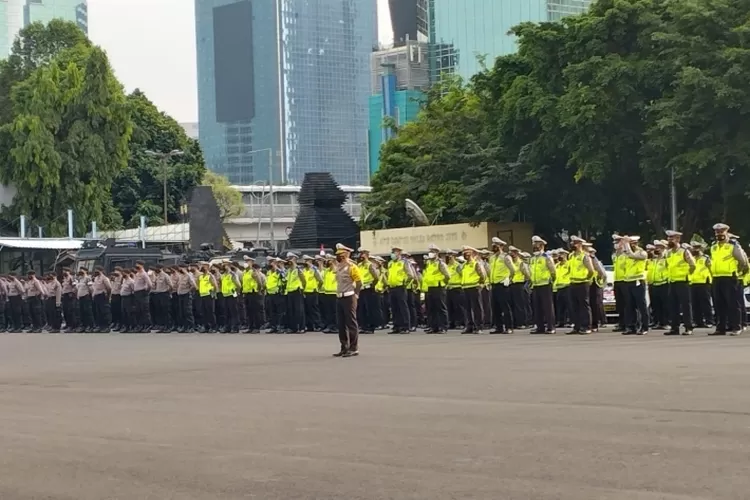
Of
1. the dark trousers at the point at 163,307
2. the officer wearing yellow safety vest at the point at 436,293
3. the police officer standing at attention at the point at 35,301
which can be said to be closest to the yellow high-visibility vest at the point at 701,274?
the officer wearing yellow safety vest at the point at 436,293

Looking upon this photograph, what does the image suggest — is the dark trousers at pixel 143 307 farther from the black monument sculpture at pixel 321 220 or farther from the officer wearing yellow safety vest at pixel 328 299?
the black monument sculpture at pixel 321 220

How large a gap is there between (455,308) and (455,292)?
55 cm

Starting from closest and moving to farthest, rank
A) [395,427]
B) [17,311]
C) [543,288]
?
1. [395,427]
2. [543,288]
3. [17,311]

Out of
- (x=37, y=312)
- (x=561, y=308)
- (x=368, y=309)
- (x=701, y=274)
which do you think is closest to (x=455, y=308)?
(x=368, y=309)

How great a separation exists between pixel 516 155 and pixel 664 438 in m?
35.7

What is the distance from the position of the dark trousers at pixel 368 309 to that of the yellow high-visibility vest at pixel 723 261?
8879 millimetres

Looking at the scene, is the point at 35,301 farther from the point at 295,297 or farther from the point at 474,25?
the point at 474,25

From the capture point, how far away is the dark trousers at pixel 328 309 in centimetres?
2943

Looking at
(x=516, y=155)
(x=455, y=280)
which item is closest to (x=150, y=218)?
(x=516, y=155)

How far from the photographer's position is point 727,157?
3553 cm

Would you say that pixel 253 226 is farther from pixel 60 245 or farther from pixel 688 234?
pixel 688 234

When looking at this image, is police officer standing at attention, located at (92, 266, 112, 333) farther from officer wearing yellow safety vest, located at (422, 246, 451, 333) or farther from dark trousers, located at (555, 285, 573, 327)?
dark trousers, located at (555, 285, 573, 327)

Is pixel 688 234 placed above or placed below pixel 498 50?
below

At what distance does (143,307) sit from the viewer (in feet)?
116
